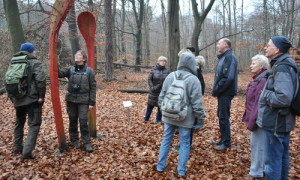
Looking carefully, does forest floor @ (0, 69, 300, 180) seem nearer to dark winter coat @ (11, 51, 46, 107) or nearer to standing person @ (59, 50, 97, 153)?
standing person @ (59, 50, 97, 153)

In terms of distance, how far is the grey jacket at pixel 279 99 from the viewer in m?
2.59

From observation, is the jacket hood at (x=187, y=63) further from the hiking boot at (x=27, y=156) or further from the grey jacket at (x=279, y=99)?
the hiking boot at (x=27, y=156)

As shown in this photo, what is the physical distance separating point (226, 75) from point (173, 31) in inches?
→ 127

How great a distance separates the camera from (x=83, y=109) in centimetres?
436

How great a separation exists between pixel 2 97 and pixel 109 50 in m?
5.83

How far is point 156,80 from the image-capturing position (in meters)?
5.93

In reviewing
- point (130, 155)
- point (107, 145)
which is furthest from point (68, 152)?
point (130, 155)

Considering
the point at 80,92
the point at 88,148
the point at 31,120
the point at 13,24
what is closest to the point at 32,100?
the point at 31,120

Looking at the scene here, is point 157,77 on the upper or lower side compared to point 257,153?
upper

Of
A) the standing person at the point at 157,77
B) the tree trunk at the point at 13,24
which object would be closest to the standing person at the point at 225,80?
the standing person at the point at 157,77

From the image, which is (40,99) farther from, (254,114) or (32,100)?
(254,114)

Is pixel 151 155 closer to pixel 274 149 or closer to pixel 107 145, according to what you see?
pixel 107 145

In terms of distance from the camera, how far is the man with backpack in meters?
3.82

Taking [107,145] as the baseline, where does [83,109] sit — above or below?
above
